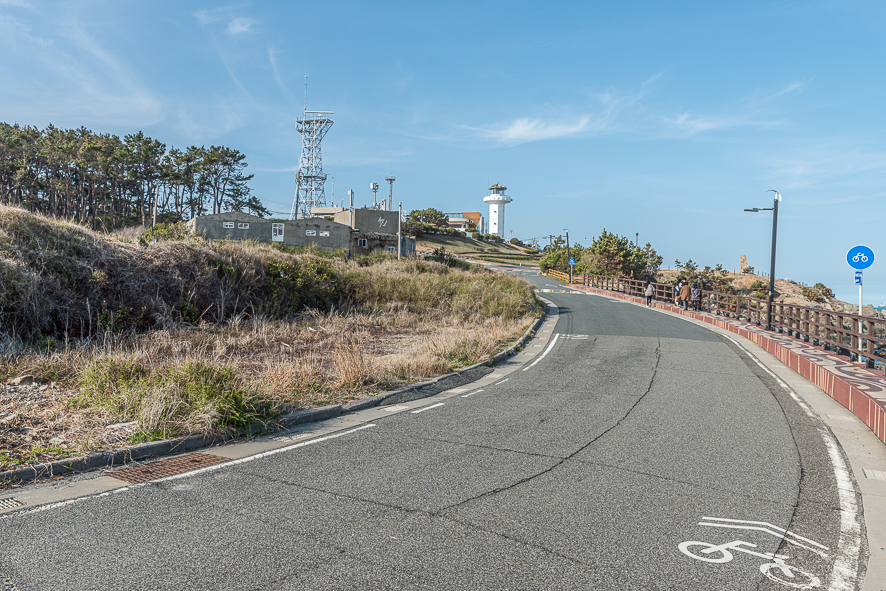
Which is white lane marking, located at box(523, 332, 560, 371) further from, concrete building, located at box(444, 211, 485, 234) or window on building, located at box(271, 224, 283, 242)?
concrete building, located at box(444, 211, 485, 234)

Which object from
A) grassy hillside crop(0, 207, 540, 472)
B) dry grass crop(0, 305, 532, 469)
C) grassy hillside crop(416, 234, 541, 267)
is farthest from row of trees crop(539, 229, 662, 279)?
dry grass crop(0, 305, 532, 469)

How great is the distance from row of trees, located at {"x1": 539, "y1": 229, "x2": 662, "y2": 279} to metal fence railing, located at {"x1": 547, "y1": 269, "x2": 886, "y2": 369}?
3211 centimetres

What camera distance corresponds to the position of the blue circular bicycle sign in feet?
49.1

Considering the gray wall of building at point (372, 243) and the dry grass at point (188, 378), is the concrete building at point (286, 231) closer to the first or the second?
the gray wall of building at point (372, 243)

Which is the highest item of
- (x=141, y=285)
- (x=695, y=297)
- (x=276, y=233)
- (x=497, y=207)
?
(x=497, y=207)

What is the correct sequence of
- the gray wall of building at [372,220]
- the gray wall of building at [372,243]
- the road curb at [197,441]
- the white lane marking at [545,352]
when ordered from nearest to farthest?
1. the road curb at [197,441]
2. the white lane marking at [545,352]
3. the gray wall of building at [372,243]
4. the gray wall of building at [372,220]

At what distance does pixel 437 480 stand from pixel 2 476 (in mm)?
3898

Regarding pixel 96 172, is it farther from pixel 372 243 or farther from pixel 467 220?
pixel 467 220

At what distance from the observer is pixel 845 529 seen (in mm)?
4449

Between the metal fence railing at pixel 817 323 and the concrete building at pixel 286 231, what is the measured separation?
93.6 feet

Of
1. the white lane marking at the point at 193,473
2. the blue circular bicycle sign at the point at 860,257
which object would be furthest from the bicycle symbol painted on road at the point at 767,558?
the blue circular bicycle sign at the point at 860,257

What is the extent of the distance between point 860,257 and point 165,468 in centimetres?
1740

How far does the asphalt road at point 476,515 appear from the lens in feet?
A: 11.6

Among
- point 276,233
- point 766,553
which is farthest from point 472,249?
point 766,553
